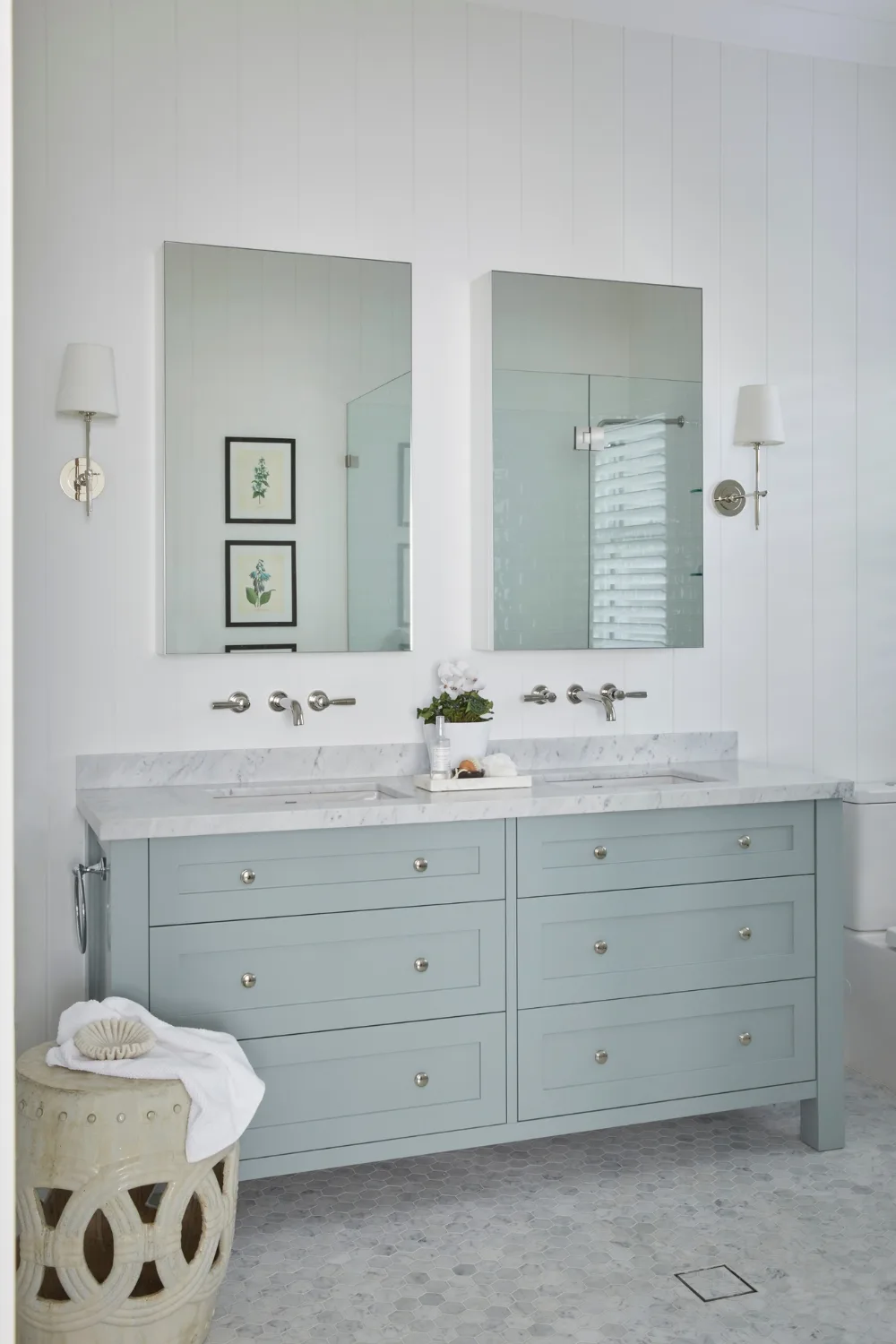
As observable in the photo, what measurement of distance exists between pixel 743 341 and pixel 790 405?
228mm

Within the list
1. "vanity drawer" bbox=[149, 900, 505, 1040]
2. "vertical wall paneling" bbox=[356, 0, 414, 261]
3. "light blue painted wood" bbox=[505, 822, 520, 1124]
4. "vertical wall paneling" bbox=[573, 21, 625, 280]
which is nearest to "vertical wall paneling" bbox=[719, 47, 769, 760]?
"vertical wall paneling" bbox=[573, 21, 625, 280]

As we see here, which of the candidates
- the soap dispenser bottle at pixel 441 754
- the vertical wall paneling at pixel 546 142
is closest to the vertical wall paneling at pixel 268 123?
the vertical wall paneling at pixel 546 142

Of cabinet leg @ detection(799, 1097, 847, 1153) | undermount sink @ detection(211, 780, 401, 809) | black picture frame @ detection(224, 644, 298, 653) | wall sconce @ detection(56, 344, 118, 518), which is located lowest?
cabinet leg @ detection(799, 1097, 847, 1153)

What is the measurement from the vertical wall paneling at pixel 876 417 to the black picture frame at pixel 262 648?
1685 mm

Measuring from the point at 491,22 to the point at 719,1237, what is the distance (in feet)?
9.45

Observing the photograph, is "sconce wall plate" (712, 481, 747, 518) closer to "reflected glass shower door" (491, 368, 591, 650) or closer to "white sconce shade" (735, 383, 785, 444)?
"white sconce shade" (735, 383, 785, 444)

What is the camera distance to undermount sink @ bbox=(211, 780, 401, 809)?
263 cm

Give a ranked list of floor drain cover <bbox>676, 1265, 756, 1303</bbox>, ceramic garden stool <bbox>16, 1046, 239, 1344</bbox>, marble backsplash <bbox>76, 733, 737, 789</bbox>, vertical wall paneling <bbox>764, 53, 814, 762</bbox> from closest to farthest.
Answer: ceramic garden stool <bbox>16, 1046, 239, 1344</bbox> → floor drain cover <bbox>676, 1265, 756, 1303</bbox> → marble backsplash <bbox>76, 733, 737, 789</bbox> → vertical wall paneling <bbox>764, 53, 814, 762</bbox>

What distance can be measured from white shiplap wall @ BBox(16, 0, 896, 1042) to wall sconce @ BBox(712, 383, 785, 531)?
0.16ft

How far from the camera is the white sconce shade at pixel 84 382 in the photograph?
2.56 meters

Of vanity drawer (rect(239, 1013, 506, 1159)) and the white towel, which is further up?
the white towel

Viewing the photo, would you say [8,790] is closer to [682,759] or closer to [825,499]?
[682,759]

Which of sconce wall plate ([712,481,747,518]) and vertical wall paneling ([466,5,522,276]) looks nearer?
vertical wall paneling ([466,5,522,276])

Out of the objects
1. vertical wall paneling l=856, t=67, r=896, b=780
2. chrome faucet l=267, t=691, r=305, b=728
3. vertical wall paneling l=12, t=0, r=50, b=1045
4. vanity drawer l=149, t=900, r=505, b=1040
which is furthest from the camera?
vertical wall paneling l=856, t=67, r=896, b=780
